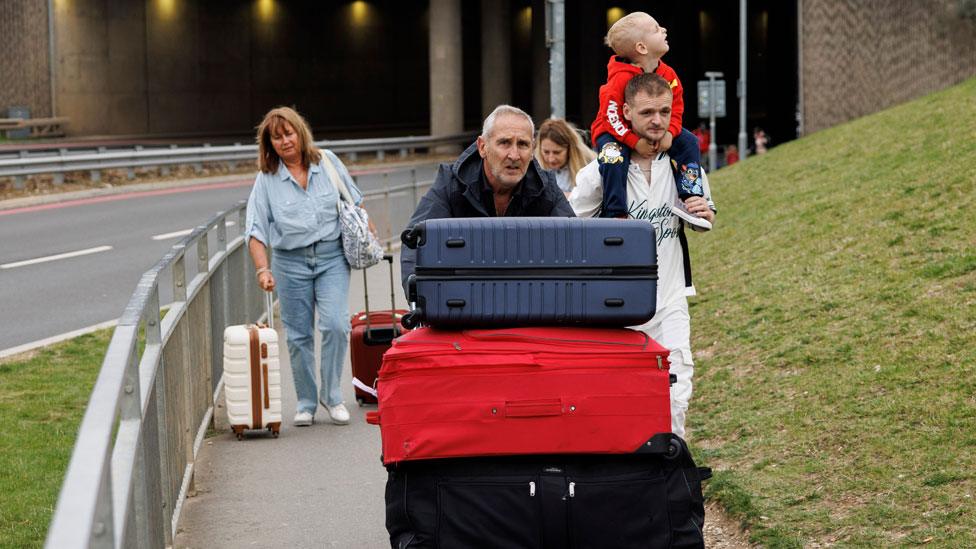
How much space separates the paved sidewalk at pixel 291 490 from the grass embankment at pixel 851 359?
1.69 m

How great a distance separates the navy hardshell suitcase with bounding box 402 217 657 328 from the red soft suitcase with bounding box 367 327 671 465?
115 mm

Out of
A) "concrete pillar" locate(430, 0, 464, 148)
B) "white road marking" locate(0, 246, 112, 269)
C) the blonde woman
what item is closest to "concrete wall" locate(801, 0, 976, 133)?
"concrete pillar" locate(430, 0, 464, 148)

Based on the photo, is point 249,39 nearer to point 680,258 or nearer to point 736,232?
point 736,232

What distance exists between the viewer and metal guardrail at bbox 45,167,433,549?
8.68 feet

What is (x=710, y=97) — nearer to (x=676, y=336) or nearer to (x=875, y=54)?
(x=875, y=54)

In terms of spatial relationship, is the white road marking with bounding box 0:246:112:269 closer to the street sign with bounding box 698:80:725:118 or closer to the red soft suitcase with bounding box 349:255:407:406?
the red soft suitcase with bounding box 349:255:407:406

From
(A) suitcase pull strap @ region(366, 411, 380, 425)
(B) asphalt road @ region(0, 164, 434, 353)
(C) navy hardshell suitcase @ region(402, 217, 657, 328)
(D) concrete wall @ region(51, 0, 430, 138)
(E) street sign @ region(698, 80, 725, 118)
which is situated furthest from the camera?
(D) concrete wall @ region(51, 0, 430, 138)

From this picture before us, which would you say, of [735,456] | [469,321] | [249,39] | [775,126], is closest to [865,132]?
[735,456]

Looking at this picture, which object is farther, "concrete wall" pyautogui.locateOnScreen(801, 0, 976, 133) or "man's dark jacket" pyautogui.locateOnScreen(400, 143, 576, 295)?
"concrete wall" pyautogui.locateOnScreen(801, 0, 976, 133)

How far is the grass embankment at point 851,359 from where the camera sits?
18.9 feet

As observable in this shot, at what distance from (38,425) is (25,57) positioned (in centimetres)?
4502

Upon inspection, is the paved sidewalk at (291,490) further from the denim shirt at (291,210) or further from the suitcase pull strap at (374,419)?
the suitcase pull strap at (374,419)

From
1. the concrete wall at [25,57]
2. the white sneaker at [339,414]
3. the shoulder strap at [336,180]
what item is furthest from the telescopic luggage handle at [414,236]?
the concrete wall at [25,57]

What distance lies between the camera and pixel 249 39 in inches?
2263
